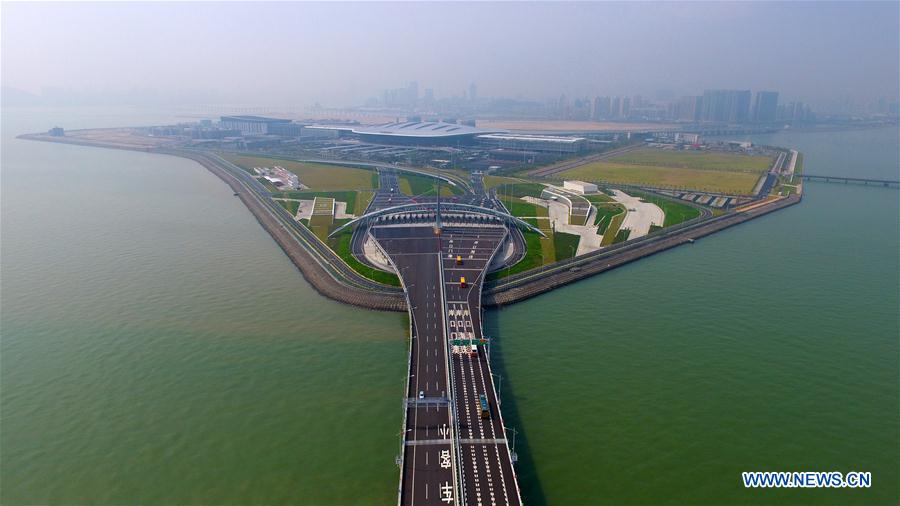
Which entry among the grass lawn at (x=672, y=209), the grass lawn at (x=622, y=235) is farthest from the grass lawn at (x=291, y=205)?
the grass lawn at (x=672, y=209)

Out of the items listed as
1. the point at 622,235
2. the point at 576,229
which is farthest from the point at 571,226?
the point at 622,235

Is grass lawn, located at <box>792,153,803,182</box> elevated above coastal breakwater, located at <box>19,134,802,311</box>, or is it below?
above

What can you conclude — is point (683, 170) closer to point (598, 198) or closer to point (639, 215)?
point (598, 198)

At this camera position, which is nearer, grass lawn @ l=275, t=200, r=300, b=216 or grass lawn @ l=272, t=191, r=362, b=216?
grass lawn @ l=275, t=200, r=300, b=216

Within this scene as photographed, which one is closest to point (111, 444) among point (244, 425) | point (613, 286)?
point (244, 425)

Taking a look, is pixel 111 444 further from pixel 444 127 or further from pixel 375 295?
pixel 444 127

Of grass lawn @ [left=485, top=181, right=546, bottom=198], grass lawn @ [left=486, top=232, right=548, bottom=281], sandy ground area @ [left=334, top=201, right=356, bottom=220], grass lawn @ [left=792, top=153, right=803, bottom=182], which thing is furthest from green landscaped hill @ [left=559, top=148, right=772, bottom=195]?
sandy ground area @ [left=334, top=201, right=356, bottom=220]

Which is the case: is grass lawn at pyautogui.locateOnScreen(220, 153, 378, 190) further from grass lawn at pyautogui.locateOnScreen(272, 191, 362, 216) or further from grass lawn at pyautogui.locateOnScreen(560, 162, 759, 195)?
grass lawn at pyautogui.locateOnScreen(560, 162, 759, 195)
